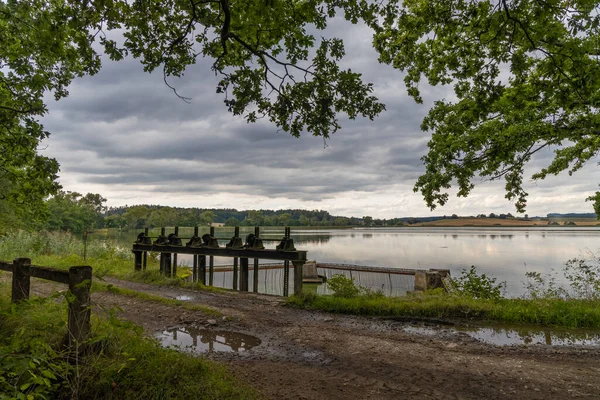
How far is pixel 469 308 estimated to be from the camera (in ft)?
25.8

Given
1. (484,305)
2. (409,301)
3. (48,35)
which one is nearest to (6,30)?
(48,35)

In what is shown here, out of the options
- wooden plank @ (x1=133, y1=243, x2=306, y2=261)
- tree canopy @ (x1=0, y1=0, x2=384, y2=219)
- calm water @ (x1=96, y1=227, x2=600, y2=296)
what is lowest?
calm water @ (x1=96, y1=227, x2=600, y2=296)

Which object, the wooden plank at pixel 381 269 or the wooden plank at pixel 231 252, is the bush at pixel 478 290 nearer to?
the wooden plank at pixel 231 252

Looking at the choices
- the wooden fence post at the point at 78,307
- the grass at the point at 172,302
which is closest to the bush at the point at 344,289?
the grass at the point at 172,302

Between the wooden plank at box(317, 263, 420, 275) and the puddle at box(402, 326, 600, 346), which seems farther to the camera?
the wooden plank at box(317, 263, 420, 275)

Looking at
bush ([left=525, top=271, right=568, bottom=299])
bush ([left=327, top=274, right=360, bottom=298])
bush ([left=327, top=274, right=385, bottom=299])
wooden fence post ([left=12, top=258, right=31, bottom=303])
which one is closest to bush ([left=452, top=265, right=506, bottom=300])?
bush ([left=525, top=271, right=568, bottom=299])

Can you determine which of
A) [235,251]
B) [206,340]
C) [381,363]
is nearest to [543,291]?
[381,363]

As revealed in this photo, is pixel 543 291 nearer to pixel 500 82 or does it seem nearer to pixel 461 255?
pixel 500 82

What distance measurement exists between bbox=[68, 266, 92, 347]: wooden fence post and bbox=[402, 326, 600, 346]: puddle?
18.1 feet

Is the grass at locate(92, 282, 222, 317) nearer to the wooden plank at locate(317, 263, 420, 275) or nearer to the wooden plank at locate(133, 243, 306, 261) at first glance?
the wooden plank at locate(133, 243, 306, 261)

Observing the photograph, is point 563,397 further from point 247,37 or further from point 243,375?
point 247,37

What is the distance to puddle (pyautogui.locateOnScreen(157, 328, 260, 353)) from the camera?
5.54 m

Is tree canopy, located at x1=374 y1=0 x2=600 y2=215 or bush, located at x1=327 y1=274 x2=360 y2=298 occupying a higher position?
tree canopy, located at x1=374 y1=0 x2=600 y2=215

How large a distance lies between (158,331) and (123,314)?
146cm
